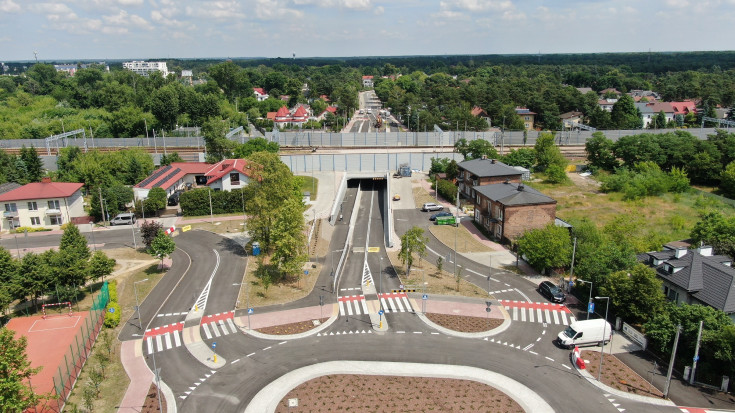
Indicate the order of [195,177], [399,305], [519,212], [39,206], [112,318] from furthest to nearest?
[195,177], [39,206], [519,212], [399,305], [112,318]

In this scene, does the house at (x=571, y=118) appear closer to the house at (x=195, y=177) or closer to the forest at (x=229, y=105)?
the forest at (x=229, y=105)

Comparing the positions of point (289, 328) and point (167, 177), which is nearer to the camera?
point (289, 328)

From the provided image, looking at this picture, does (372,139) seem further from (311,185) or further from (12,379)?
(12,379)

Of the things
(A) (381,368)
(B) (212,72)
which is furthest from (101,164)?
(B) (212,72)

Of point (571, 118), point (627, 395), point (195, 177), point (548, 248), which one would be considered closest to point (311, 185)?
point (195, 177)

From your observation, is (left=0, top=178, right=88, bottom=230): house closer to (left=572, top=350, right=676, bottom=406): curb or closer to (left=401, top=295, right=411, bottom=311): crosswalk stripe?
(left=401, top=295, right=411, bottom=311): crosswalk stripe

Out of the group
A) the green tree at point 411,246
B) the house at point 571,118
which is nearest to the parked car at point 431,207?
the green tree at point 411,246

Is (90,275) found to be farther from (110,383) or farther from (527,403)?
(527,403)
